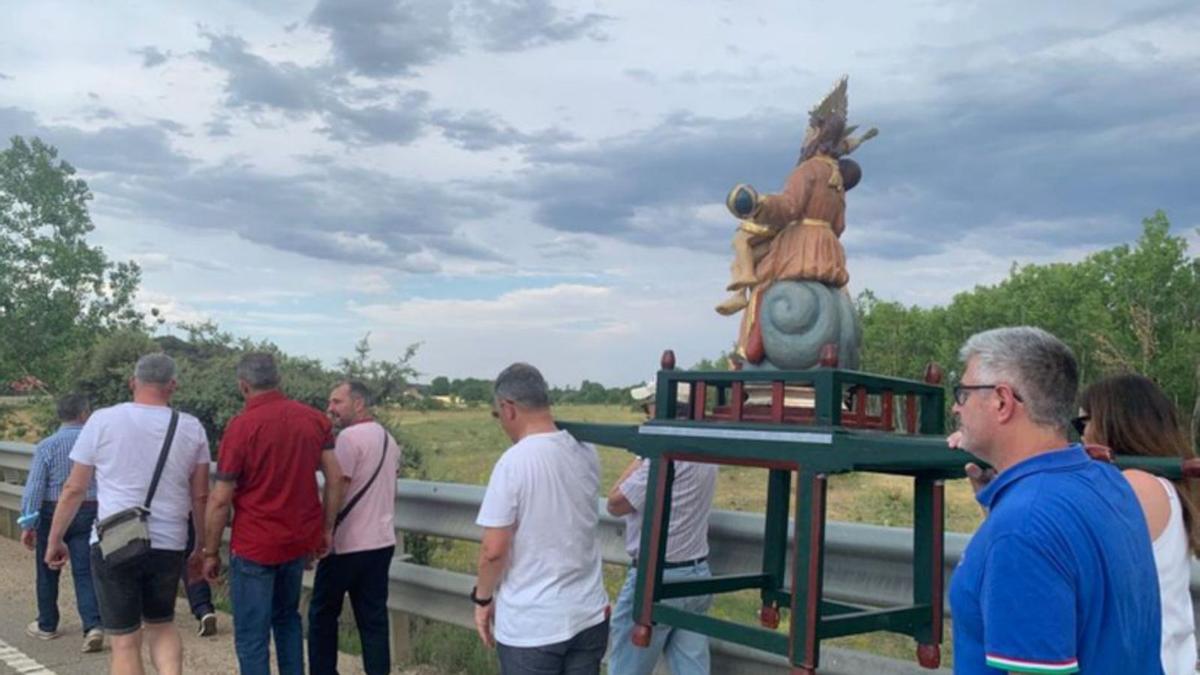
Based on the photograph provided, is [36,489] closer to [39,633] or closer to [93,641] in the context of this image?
[39,633]

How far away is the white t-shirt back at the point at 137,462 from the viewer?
16.7 ft

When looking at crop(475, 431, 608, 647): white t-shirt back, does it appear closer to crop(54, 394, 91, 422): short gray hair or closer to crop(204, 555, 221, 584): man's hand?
crop(204, 555, 221, 584): man's hand

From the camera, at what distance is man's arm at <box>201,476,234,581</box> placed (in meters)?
4.99

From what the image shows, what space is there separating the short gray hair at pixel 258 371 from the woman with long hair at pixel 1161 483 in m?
3.63

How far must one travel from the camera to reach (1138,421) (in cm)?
269

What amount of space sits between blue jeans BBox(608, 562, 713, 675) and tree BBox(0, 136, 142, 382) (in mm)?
14433

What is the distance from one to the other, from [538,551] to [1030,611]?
2.21 m

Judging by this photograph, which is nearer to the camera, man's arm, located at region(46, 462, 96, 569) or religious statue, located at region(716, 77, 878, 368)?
man's arm, located at region(46, 462, 96, 569)

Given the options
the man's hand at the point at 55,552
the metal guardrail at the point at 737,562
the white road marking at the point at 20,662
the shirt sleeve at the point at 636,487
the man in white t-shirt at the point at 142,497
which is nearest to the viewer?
the metal guardrail at the point at 737,562

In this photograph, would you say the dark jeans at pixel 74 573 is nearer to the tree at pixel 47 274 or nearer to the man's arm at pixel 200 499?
the man's arm at pixel 200 499

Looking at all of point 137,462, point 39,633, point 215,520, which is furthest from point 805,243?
point 39,633

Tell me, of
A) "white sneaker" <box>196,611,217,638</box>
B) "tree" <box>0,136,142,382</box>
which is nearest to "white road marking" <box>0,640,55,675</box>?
"white sneaker" <box>196,611,217,638</box>

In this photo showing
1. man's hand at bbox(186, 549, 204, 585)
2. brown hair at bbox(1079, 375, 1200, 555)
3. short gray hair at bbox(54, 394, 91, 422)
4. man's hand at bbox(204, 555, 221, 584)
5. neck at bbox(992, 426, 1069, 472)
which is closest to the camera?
neck at bbox(992, 426, 1069, 472)

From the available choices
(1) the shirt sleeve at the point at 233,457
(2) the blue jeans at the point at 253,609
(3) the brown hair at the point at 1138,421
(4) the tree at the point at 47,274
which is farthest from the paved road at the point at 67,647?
(4) the tree at the point at 47,274
